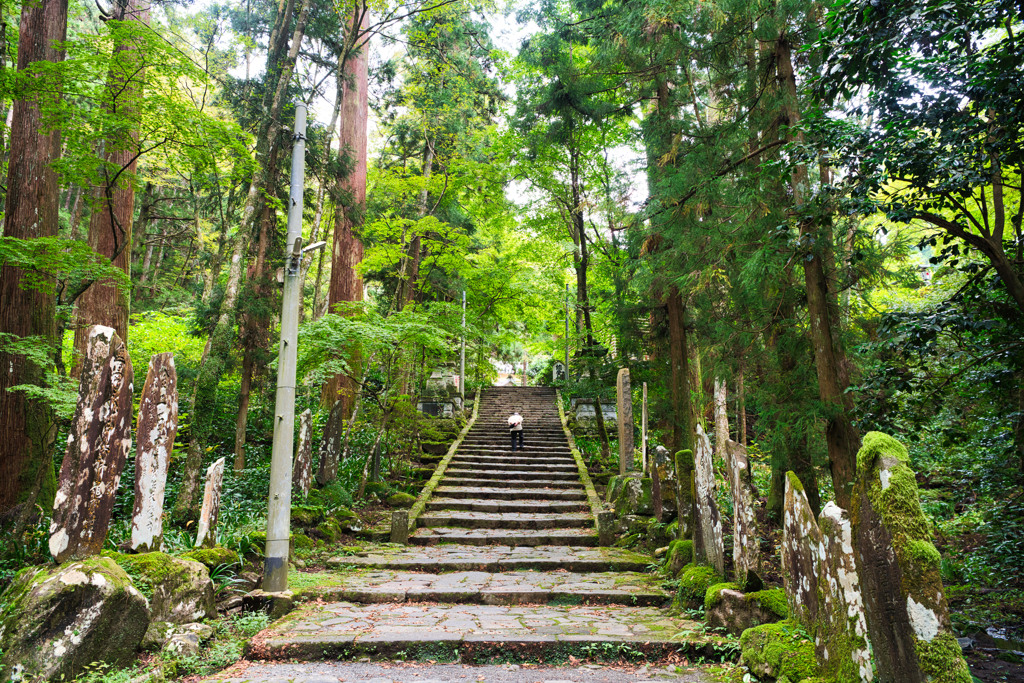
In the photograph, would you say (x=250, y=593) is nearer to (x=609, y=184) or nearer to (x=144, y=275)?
(x=609, y=184)

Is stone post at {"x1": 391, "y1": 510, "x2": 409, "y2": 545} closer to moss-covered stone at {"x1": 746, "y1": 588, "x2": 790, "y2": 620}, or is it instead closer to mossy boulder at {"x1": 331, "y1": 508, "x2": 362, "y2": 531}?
mossy boulder at {"x1": 331, "y1": 508, "x2": 362, "y2": 531}

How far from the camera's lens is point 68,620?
11.3 ft

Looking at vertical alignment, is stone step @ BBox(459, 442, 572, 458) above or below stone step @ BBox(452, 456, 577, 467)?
above

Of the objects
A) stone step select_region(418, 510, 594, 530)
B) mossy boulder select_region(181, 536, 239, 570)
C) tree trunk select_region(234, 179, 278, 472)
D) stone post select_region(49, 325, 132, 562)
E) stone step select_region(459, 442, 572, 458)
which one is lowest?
stone step select_region(418, 510, 594, 530)

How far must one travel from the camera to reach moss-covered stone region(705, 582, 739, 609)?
172 inches

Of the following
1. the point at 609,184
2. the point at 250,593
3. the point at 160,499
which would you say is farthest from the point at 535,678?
Result: the point at 609,184

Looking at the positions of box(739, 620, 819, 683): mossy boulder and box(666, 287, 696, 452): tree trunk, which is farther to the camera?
box(666, 287, 696, 452): tree trunk

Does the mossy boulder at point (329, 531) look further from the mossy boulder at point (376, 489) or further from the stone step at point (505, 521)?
the mossy boulder at point (376, 489)

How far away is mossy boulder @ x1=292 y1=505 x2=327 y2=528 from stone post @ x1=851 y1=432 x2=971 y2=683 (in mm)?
6905

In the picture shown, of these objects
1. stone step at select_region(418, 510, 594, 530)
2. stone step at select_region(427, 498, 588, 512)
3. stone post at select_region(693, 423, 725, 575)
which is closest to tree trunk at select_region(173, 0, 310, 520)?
stone step at select_region(418, 510, 594, 530)

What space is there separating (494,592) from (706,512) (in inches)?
94.2

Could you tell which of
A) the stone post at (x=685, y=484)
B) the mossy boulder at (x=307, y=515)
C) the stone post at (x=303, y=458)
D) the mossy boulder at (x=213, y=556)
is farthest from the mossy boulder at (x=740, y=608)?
the stone post at (x=303, y=458)

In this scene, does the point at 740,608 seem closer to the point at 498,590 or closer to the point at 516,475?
the point at 498,590

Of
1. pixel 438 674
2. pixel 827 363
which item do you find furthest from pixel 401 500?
pixel 827 363
